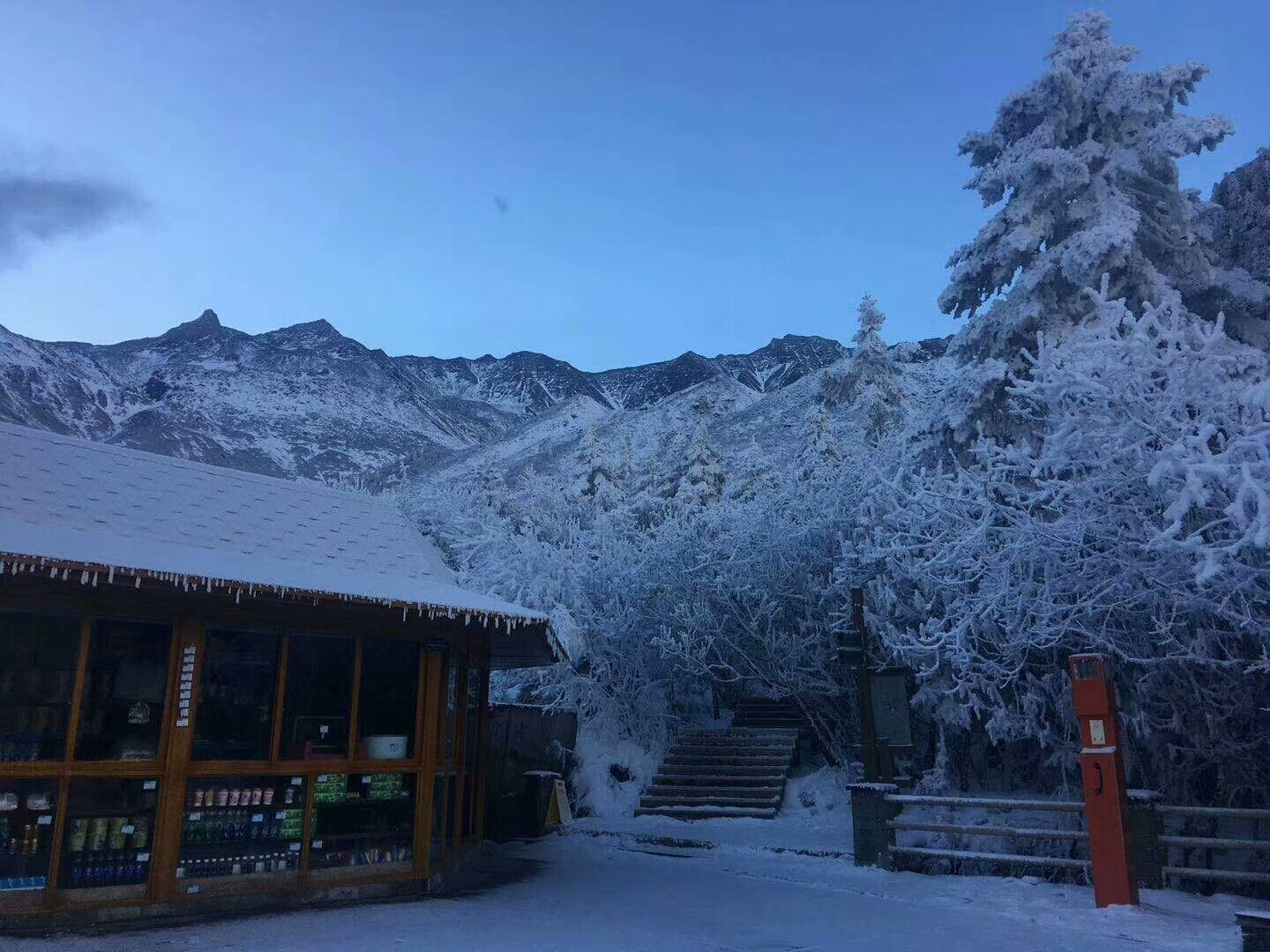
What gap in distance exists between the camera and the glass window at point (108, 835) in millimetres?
7848

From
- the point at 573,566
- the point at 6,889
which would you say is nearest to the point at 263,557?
the point at 6,889

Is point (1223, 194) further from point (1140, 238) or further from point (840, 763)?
point (840, 763)

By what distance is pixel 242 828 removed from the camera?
8.73 m

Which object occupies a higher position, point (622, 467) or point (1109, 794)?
point (622, 467)

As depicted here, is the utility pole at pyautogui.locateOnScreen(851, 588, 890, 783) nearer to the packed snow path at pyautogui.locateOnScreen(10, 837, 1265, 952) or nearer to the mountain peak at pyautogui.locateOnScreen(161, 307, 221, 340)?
the packed snow path at pyautogui.locateOnScreen(10, 837, 1265, 952)

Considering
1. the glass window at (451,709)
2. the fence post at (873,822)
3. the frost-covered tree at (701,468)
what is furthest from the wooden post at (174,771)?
the frost-covered tree at (701,468)

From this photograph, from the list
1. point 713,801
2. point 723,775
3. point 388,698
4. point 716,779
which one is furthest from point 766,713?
point 388,698

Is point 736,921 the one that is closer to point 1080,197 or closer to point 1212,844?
point 1212,844

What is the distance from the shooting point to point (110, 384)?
448ft

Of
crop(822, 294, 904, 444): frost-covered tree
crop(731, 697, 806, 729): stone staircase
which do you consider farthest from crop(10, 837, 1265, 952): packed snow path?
crop(822, 294, 904, 444): frost-covered tree

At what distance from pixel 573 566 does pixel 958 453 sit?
32.3ft

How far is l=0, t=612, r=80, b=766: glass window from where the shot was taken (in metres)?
7.89

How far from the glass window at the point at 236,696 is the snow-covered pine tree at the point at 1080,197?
10520mm

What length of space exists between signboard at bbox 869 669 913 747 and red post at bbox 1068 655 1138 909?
3.47 meters
